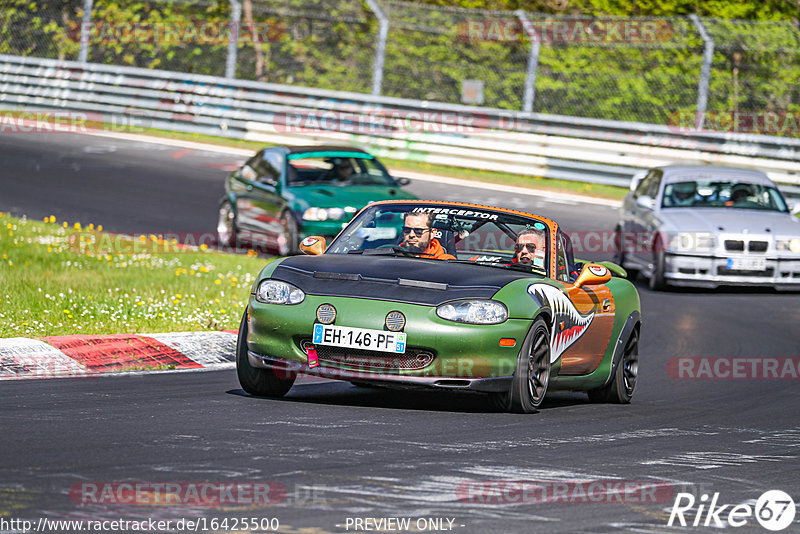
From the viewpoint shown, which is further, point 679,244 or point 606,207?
point 606,207

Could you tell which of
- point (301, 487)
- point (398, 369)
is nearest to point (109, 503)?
point (301, 487)

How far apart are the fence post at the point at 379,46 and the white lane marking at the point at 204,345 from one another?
16385 mm

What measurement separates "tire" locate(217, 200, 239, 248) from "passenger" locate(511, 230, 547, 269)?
9551mm

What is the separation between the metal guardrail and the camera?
2495cm

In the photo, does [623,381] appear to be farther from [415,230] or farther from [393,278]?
[393,278]

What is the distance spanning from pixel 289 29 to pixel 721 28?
8.51 m

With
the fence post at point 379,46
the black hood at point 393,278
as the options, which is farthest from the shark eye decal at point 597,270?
the fence post at point 379,46

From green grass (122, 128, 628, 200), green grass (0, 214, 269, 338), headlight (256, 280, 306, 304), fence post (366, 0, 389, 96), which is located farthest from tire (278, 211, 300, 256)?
fence post (366, 0, 389, 96)

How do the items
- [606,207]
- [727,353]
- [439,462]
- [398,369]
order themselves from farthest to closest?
[606,207], [727,353], [398,369], [439,462]

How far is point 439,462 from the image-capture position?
6.76 meters

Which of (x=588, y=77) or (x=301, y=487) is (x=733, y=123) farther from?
(x=301, y=487)

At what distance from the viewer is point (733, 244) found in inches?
651

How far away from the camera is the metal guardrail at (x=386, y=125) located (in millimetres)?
24953

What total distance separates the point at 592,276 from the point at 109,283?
222 inches
